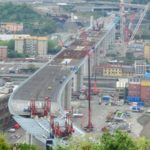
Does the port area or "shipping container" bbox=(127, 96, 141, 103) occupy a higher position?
"shipping container" bbox=(127, 96, 141, 103)

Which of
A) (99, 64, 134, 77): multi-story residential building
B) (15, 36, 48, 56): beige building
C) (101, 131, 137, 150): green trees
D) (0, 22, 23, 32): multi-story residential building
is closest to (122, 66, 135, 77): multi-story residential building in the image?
(99, 64, 134, 77): multi-story residential building

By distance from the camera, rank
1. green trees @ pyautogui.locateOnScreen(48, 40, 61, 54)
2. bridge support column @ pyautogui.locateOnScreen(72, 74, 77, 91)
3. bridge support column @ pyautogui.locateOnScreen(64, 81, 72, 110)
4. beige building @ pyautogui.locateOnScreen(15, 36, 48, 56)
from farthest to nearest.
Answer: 1. green trees @ pyautogui.locateOnScreen(48, 40, 61, 54)
2. beige building @ pyautogui.locateOnScreen(15, 36, 48, 56)
3. bridge support column @ pyautogui.locateOnScreen(72, 74, 77, 91)
4. bridge support column @ pyautogui.locateOnScreen(64, 81, 72, 110)

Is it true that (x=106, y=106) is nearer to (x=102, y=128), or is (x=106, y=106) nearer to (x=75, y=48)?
(x=102, y=128)

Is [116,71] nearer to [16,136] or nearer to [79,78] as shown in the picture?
[79,78]

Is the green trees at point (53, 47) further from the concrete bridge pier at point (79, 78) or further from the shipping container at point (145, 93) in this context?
the shipping container at point (145, 93)

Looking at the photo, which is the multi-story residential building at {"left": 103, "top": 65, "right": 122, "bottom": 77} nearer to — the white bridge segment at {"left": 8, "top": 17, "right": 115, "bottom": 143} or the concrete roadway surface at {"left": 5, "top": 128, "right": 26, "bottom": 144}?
the white bridge segment at {"left": 8, "top": 17, "right": 115, "bottom": 143}

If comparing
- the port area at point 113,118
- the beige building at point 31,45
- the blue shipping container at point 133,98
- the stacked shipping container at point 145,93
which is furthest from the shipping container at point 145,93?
the beige building at point 31,45
